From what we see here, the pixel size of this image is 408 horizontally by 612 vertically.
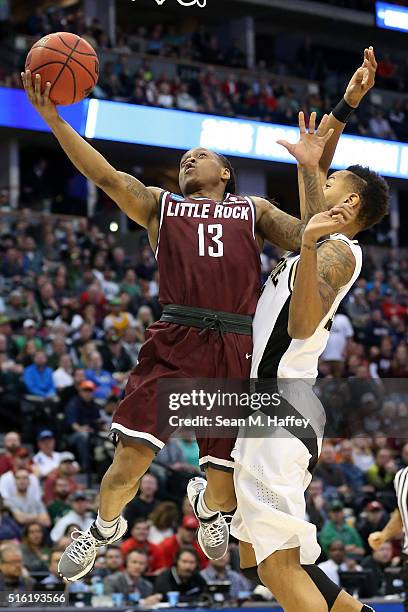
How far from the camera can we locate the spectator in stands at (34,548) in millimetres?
9117

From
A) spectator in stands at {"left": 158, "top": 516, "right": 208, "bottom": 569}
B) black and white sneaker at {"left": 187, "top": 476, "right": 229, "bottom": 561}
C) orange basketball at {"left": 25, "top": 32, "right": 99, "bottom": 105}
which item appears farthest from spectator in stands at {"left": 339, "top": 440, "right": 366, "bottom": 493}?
orange basketball at {"left": 25, "top": 32, "right": 99, "bottom": 105}

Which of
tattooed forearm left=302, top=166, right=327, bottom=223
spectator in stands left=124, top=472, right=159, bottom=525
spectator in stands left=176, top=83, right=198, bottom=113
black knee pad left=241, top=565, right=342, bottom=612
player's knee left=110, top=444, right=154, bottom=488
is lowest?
spectator in stands left=124, top=472, right=159, bottom=525

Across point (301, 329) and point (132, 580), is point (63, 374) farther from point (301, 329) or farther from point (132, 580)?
point (301, 329)

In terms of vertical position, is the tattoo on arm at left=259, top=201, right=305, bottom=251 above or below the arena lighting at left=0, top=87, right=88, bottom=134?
below

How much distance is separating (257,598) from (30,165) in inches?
545

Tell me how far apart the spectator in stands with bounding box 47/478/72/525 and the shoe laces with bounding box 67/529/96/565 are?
459cm

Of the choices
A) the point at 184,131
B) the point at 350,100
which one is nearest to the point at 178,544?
the point at 350,100

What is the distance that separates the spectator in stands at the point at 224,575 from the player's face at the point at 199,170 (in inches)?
181

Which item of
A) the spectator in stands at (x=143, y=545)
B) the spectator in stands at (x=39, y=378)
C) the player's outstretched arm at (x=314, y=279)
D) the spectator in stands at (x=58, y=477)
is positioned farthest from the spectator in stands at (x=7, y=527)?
the player's outstretched arm at (x=314, y=279)

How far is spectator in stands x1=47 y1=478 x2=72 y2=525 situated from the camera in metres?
9.96

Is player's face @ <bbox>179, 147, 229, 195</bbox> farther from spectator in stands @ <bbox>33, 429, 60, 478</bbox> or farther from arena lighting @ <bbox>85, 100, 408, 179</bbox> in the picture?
arena lighting @ <bbox>85, 100, 408, 179</bbox>

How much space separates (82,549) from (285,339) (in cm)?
145

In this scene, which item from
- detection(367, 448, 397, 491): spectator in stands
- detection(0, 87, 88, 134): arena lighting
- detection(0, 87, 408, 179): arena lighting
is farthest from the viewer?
detection(0, 87, 88, 134): arena lighting

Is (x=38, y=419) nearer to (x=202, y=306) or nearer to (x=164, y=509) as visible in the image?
(x=164, y=509)
